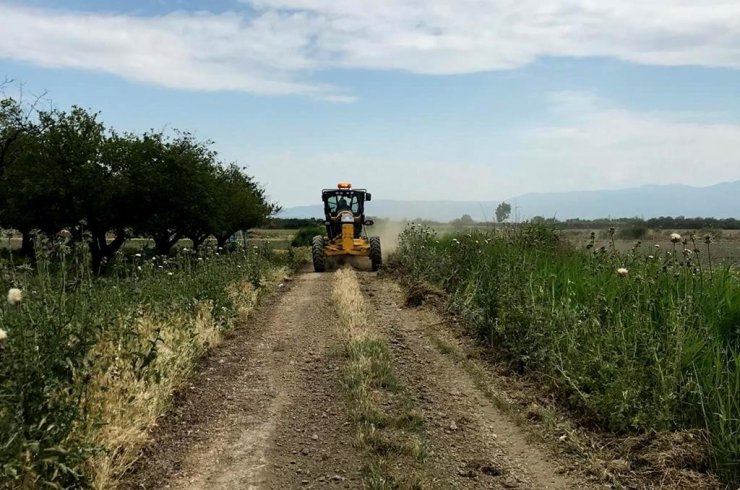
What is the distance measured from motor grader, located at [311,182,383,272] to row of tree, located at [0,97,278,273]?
683 centimetres

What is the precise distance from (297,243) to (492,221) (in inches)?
1337

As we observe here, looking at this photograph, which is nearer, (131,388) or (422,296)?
(131,388)

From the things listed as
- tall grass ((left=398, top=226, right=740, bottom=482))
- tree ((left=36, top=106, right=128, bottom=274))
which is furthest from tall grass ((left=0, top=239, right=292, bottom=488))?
tree ((left=36, top=106, right=128, bottom=274))

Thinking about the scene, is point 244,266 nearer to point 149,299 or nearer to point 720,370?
point 149,299

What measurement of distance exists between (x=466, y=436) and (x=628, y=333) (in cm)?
178

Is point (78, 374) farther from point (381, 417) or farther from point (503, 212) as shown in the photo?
point (503, 212)

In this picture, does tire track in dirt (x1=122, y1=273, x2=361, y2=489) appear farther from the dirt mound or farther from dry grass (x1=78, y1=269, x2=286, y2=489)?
the dirt mound

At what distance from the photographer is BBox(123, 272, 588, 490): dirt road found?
4.34m

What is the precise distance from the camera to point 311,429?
5230 mm

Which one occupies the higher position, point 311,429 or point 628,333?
point 628,333

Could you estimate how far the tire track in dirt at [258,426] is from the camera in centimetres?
435

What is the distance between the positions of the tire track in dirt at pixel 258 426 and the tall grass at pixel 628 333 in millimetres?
2038

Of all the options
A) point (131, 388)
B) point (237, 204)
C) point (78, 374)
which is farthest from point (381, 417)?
point (237, 204)

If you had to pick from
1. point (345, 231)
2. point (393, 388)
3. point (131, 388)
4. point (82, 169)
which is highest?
point (82, 169)
